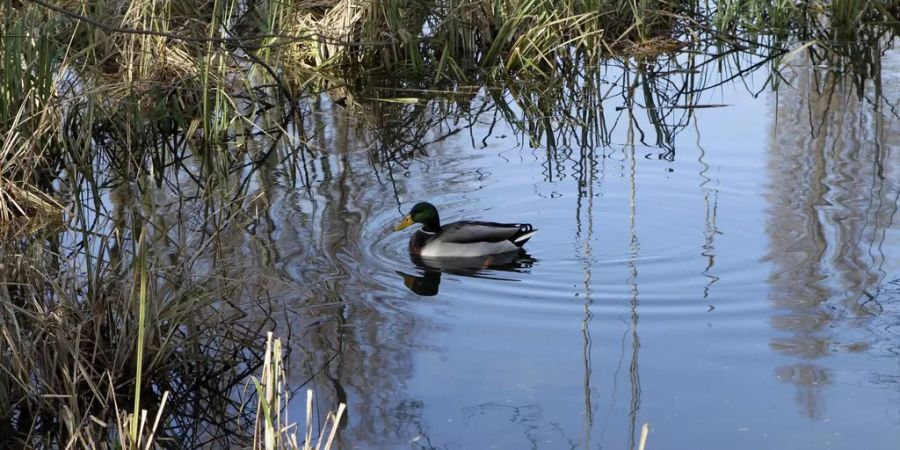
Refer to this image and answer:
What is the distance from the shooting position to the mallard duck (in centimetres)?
675

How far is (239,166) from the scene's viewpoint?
8.19 metres

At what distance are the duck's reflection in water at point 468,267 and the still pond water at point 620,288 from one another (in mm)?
33

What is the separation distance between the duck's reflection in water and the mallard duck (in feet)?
0.10

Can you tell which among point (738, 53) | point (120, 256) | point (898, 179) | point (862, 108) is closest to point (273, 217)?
point (120, 256)

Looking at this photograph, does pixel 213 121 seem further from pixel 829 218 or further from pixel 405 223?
pixel 829 218

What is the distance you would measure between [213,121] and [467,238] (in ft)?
8.53

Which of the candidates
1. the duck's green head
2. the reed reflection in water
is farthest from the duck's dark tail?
the reed reflection in water

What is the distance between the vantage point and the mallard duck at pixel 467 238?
22.1 ft

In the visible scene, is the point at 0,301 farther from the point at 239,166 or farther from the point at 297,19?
the point at 297,19

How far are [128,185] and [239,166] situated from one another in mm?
841

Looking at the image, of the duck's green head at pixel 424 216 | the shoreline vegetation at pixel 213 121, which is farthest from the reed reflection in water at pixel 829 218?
the duck's green head at pixel 424 216

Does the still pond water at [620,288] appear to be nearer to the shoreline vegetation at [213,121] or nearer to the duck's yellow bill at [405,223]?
the duck's yellow bill at [405,223]

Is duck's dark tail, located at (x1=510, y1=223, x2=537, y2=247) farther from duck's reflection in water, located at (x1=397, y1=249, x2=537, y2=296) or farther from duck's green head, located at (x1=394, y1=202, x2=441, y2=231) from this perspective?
duck's green head, located at (x1=394, y1=202, x2=441, y2=231)

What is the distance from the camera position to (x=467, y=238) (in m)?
6.88
